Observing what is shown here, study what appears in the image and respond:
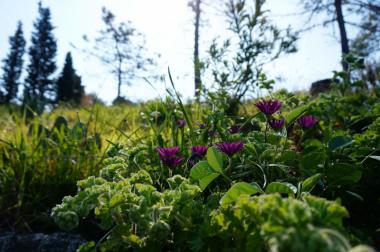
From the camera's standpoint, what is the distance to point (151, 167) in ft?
6.17

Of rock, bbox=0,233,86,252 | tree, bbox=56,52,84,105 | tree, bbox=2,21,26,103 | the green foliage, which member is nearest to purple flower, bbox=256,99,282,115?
the green foliage

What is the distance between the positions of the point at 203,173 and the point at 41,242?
0.93 m

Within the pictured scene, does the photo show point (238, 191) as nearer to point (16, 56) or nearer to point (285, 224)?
point (285, 224)

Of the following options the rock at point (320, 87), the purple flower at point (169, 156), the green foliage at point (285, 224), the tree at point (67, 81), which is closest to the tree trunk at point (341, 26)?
the rock at point (320, 87)

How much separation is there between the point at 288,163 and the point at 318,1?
13.3 meters

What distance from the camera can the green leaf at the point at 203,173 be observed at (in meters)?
1.28

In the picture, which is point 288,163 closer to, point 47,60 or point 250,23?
A: point 250,23

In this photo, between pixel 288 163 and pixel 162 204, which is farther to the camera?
pixel 288 163

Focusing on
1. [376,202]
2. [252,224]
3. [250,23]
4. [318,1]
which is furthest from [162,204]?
[318,1]

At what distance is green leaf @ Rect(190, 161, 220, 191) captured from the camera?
4.18ft

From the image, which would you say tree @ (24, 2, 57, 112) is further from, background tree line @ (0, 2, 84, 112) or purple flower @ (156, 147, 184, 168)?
purple flower @ (156, 147, 184, 168)

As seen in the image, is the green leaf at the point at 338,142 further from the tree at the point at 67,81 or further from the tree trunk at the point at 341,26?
the tree at the point at 67,81

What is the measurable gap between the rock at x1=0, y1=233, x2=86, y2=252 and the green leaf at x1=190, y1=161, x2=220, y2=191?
0.72 m

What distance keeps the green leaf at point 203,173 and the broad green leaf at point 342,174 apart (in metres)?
0.41
